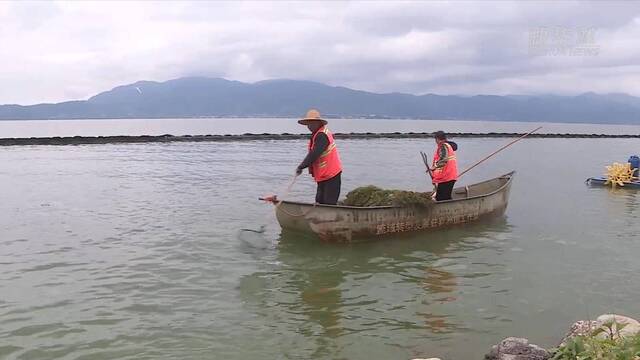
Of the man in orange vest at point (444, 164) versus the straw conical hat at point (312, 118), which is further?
the man in orange vest at point (444, 164)

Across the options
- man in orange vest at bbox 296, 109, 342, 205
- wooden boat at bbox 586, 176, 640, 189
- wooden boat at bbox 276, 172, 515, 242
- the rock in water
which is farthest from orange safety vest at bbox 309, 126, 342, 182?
wooden boat at bbox 586, 176, 640, 189

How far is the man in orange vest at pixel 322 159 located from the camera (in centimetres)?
1095

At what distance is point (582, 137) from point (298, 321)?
86660 millimetres

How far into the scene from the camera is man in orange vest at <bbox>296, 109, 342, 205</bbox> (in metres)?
10.9

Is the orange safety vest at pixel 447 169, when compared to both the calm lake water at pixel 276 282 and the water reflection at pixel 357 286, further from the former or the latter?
the water reflection at pixel 357 286

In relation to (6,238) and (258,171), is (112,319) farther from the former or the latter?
(258,171)

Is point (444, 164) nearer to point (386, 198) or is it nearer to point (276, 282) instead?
point (386, 198)

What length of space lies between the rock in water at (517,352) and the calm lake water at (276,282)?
1.83 feet

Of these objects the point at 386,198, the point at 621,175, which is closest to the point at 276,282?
the point at 386,198

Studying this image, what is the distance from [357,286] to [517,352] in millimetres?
3594

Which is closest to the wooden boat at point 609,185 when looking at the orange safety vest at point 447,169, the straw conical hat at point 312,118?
the orange safety vest at point 447,169

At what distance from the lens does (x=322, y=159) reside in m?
11.3

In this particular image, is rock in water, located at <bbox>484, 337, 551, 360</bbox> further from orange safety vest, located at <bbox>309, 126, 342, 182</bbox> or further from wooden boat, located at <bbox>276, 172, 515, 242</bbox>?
orange safety vest, located at <bbox>309, 126, 342, 182</bbox>

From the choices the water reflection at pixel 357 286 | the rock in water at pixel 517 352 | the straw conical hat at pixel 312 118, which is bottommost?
the water reflection at pixel 357 286
